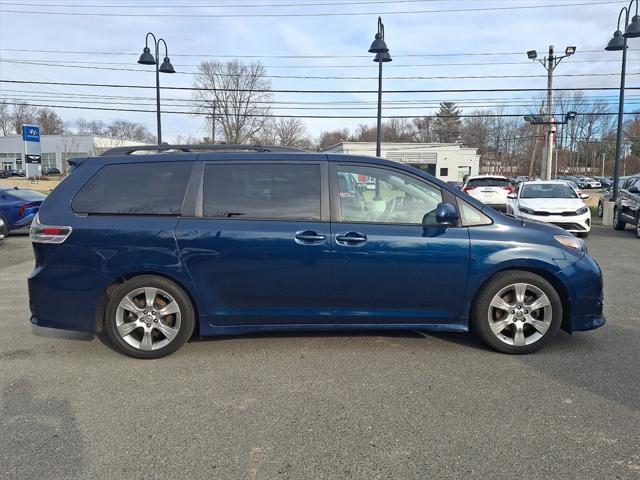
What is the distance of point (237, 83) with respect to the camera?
57156 mm

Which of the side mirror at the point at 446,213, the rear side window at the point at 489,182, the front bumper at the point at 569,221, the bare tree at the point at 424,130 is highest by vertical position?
the bare tree at the point at 424,130

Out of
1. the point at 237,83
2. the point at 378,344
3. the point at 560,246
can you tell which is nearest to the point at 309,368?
the point at 378,344

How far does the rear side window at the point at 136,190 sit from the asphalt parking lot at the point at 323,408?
1317 mm

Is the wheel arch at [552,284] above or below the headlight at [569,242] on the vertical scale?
below

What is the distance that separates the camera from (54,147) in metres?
78.7

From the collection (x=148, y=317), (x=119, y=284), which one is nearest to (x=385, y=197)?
(x=148, y=317)

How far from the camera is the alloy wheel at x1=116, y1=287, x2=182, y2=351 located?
417 centimetres

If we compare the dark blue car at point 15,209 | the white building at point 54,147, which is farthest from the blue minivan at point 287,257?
the white building at point 54,147

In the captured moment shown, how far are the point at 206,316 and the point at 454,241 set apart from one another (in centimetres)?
222

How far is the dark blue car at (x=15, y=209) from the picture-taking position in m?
11.9

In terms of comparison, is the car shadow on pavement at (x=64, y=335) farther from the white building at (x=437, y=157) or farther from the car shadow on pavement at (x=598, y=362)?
the white building at (x=437, y=157)

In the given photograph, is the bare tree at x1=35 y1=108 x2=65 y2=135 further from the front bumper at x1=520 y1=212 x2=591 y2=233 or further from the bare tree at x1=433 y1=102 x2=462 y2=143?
the front bumper at x1=520 y1=212 x2=591 y2=233

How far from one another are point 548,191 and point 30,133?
27720 millimetres

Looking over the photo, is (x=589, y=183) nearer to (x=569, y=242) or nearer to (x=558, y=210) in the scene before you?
(x=558, y=210)
